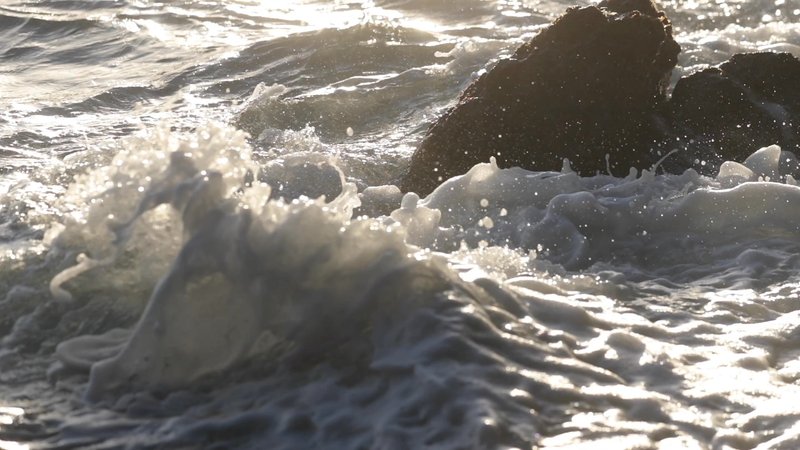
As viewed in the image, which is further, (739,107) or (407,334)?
(739,107)

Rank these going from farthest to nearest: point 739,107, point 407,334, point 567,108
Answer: point 739,107 < point 567,108 < point 407,334

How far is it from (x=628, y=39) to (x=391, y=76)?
3372 mm

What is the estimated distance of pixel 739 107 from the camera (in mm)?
6965

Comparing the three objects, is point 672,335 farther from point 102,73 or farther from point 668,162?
point 102,73

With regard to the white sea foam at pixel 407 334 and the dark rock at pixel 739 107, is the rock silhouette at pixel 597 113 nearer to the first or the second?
the dark rock at pixel 739 107

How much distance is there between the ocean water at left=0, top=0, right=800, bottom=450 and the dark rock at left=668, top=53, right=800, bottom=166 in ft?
1.44

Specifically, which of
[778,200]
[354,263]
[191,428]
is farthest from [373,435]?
[778,200]

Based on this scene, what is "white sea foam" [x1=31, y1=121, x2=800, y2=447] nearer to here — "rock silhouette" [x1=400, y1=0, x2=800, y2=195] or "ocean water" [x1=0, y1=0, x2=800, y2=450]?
"ocean water" [x1=0, y1=0, x2=800, y2=450]

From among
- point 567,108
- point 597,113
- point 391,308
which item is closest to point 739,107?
point 597,113

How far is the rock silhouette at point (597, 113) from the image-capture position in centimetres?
656

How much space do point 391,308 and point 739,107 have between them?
3.82m

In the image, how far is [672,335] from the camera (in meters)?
4.21

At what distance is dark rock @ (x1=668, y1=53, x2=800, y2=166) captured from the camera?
6812mm

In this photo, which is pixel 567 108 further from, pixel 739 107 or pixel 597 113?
pixel 739 107
